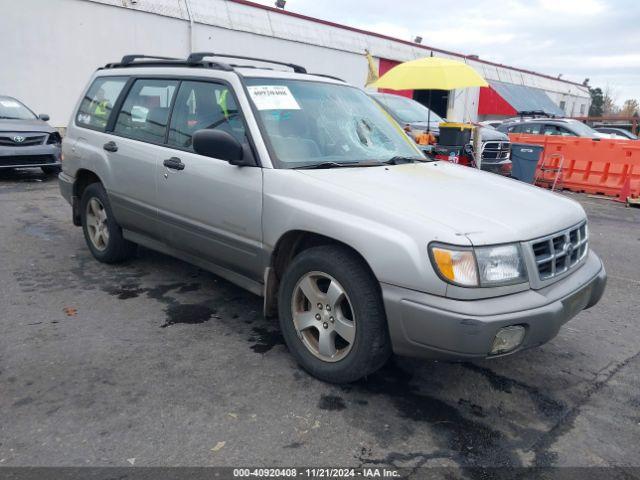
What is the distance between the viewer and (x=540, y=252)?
2844mm

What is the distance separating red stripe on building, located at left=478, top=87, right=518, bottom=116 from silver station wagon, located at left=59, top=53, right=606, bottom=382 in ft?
97.8

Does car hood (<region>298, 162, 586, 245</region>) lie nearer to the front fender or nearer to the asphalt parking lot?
the front fender

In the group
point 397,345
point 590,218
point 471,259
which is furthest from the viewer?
point 590,218

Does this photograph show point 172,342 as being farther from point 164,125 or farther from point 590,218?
point 590,218

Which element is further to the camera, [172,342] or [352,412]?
[172,342]

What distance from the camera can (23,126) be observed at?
9.99 metres

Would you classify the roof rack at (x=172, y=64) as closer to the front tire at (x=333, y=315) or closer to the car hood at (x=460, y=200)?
the car hood at (x=460, y=200)

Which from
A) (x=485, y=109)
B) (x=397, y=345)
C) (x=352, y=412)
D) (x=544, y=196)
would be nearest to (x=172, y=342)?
(x=352, y=412)

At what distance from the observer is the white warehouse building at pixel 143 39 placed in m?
14.1

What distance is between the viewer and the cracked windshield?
3518mm

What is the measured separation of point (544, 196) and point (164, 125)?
2782 mm

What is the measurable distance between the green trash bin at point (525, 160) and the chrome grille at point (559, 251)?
8.28 m

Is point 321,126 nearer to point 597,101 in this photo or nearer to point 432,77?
point 432,77

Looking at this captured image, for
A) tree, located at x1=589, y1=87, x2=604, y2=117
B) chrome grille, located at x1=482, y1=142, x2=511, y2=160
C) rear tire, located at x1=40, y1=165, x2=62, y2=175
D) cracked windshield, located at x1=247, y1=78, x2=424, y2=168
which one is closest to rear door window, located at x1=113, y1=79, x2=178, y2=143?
cracked windshield, located at x1=247, y1=78, x2=424, y2=168
